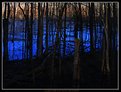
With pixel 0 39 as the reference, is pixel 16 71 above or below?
below

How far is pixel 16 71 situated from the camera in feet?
11.7

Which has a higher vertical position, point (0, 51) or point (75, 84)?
point (0, 51)

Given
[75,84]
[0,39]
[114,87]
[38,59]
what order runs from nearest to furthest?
1. [0,39]
2. [114,87]
3. [75,84]
4. [38,59]

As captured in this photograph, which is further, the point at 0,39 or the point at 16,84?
the point at 16,84

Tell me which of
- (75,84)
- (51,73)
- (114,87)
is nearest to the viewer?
(114,87)

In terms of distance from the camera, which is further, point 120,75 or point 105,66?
point 105,66

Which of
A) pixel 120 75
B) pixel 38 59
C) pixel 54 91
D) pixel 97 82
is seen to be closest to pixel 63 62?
pixel 38 59

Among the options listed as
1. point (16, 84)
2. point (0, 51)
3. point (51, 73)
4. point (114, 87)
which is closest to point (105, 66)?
point (51, 73)

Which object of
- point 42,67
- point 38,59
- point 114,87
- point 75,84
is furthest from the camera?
point 38,59

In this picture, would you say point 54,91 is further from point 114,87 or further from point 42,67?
point 42,67

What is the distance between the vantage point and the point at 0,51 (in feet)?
7.94

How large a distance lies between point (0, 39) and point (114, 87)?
3.77 feet

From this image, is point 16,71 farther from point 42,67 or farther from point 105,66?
point 105,66

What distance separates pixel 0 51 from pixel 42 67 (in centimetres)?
129
